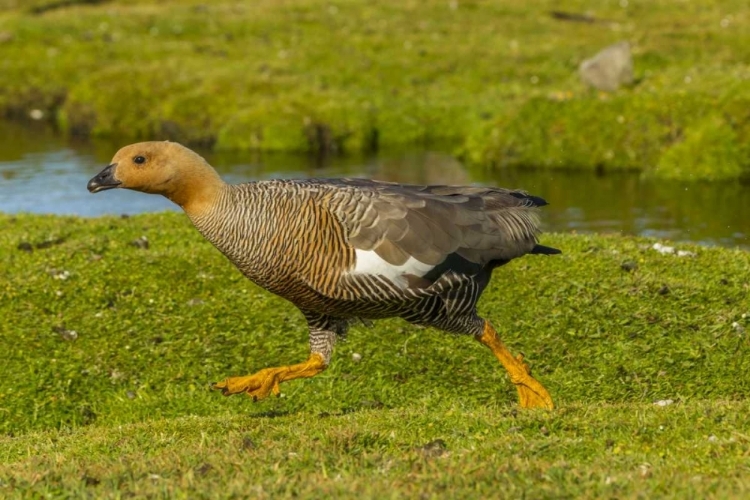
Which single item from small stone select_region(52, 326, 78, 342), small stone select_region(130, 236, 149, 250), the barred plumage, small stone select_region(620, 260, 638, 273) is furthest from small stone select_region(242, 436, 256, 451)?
small stone select_region(130, 236, 149, 250)

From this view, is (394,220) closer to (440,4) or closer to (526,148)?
(526,148)

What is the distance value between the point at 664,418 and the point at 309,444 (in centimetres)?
267

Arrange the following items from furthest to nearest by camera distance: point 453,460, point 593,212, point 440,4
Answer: point 440,4 → point 593,212 → point 453,460

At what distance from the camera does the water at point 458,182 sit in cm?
2002

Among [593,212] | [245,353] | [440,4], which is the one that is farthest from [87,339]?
[440,4]

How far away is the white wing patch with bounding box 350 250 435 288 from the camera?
882 centimetres

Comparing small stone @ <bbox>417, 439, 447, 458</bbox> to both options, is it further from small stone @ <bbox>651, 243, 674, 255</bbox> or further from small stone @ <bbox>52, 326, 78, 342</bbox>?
small stone @ <bbox>651, 243, 674, 255</bbox>

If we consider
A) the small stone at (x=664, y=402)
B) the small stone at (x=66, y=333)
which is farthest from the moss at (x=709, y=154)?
the small stone at (x=66, y=333)

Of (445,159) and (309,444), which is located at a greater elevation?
(309,444)

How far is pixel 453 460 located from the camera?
23.3ft

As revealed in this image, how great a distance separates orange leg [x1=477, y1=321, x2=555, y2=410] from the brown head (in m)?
2.67

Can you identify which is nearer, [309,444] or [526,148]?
[309,444]

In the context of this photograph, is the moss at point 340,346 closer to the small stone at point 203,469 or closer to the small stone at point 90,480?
the small stone at point 203,469

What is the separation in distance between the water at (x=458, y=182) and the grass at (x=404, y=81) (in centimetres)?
72
